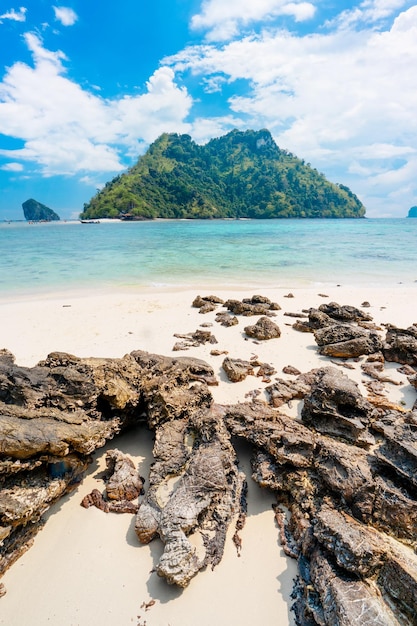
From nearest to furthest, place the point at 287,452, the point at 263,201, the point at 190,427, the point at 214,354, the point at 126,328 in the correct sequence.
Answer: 1. the point at 287,452
2. the point at 190,427
3. the point at 214,354
4. the point at 126,328
5. the point at 263,201

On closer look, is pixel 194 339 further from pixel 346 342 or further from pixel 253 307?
pixel 346 342

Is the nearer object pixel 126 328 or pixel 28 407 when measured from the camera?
pixel 28 407

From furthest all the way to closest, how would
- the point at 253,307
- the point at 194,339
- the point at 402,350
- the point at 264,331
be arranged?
the point at 253,307 < the point at 264,331 < the point at 194,339 < the point at 402,350

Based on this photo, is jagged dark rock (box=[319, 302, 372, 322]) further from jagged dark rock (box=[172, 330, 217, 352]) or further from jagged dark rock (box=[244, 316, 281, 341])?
jagged dark rock (box=[172, 330, 217, 352])

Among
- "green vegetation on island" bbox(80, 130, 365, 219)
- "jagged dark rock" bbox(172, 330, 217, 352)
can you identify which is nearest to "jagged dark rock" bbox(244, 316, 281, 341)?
"jagged dark rock" bbox(172, 330, 217, 352)

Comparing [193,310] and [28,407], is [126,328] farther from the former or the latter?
[28,407]

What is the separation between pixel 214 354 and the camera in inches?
316

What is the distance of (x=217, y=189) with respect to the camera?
554 ft

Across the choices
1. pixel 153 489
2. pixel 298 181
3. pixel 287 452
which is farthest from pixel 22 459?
pixel 298 181

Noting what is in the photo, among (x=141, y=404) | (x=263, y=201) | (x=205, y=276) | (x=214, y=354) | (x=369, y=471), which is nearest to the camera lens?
(x=369, y=471)

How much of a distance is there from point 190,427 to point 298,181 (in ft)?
609

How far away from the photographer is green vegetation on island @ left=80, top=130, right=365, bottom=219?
447 ft

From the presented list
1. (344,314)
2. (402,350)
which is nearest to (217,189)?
(344,314)

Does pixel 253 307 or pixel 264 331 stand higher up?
pixel 253 307
